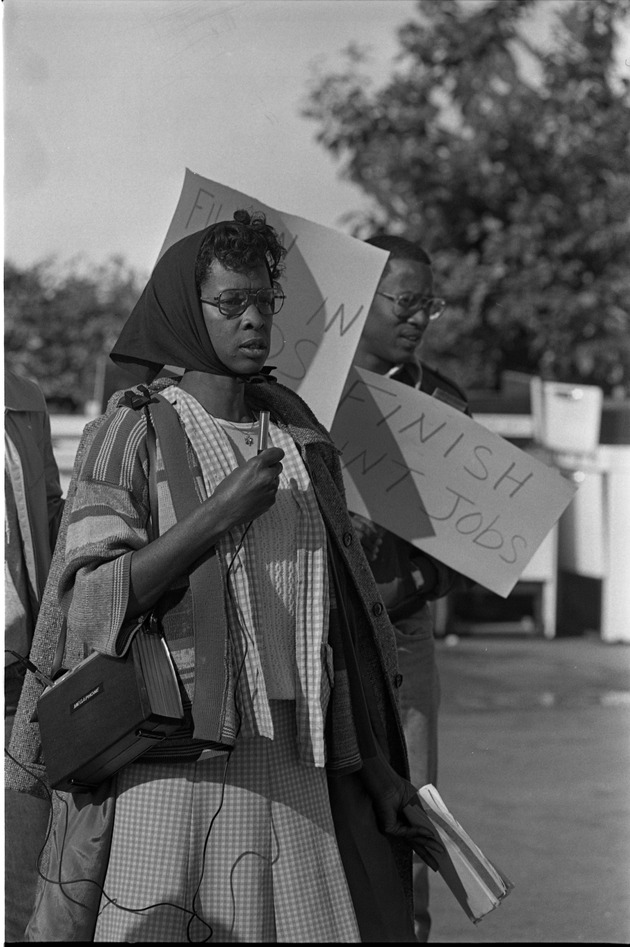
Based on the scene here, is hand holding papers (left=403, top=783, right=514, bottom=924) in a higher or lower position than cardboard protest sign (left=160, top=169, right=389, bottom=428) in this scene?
lower

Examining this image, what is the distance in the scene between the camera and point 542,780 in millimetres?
6156

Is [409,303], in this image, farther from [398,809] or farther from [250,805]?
[250,805]

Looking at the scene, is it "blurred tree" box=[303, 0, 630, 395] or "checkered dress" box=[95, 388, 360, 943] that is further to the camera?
"blurred tree" box=[303, 0, 630, 395]

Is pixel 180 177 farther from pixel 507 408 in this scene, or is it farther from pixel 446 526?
pixel 507 408

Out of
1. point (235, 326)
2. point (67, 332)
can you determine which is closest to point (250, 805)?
point (235, 326)

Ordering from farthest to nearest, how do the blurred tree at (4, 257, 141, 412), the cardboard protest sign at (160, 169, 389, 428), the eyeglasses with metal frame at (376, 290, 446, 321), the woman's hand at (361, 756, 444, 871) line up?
the blurred tree at (4, 257, 141, 412) < the eyeglasses with metal frame at (376, 290, 446, 321) < the cardboard protest sign at (160, 169, 389, 428) < the woman's hand at (361, 756, 444, 871)

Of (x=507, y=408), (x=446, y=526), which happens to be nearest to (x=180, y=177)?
(x=446, y=526)

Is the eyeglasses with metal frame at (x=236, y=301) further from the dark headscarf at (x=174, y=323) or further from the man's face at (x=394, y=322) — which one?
the man's face at (x=394, y=322)

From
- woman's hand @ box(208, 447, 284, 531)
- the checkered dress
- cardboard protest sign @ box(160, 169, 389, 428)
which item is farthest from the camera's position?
cardboard protest sign @ box(160, 169, 389, 428)

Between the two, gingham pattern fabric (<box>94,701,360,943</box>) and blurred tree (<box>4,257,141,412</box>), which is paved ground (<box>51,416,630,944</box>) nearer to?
gingham pattern fabric (<box>94,701,360,943</box>)

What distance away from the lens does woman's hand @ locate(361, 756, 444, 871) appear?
8.50 ft

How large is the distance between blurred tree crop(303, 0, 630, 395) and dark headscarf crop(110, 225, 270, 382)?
1035 cm

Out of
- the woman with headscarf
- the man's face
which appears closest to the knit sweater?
the woman with headscarf

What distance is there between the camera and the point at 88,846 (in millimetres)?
2354
